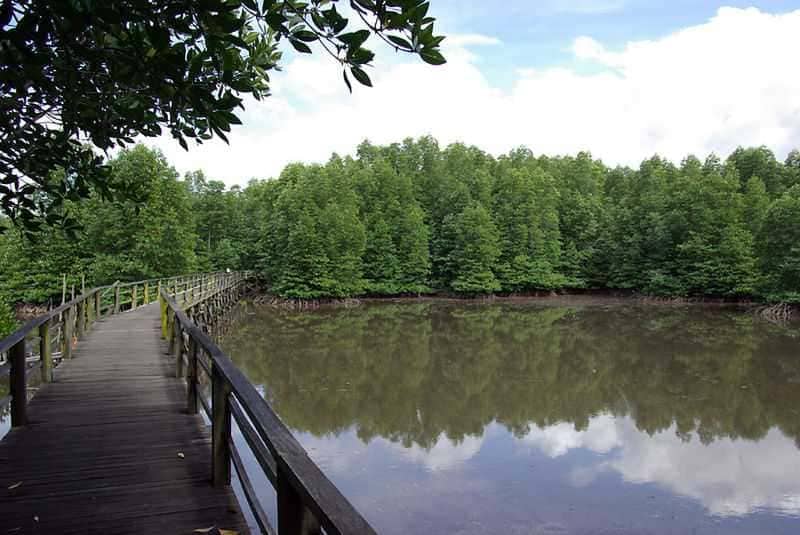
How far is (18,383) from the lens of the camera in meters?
4.80

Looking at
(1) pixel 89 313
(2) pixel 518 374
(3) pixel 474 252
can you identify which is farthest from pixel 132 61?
(3) pixel 474 252

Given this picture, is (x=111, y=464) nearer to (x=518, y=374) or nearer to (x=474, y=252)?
(x=518, y=374)

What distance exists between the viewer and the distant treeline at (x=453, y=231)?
1168 inches

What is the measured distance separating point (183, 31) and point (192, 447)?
3211mm

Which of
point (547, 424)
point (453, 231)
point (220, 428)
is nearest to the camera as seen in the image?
point (220, 428)

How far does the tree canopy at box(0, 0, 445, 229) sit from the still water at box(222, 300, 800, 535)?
5405 millimetres

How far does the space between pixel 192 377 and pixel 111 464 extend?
1.23 m

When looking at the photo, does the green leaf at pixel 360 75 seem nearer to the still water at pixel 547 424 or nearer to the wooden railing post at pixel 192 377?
the wooden railing post at pixel 192 377

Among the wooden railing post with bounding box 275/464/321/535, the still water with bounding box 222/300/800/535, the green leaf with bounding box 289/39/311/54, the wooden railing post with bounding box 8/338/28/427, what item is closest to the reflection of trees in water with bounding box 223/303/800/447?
the still water with bounding box 222/300/800/535

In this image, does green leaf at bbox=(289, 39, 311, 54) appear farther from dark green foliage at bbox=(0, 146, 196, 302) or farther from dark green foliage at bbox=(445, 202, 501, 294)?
dark green foliage at bbox=(445, 202, 501, 294)

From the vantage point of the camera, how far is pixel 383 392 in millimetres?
13758

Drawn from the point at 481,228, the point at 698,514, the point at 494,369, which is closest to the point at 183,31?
the point at 698,514

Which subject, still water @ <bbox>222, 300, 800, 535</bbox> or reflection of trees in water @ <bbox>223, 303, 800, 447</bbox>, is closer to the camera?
still water @ <bbox>222, 300, 800, 535</bbox>

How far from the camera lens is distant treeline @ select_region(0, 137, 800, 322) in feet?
97.3
